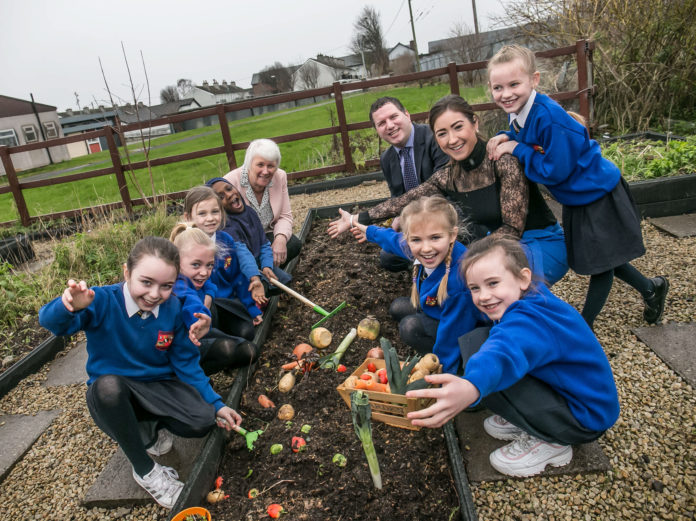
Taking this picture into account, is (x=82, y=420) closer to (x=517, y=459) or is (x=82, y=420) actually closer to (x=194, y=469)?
(x=194, y=469)

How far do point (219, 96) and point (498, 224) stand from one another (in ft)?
236

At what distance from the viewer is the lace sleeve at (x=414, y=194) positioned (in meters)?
2.90

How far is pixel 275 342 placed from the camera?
2.94 m

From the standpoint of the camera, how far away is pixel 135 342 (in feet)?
6.53

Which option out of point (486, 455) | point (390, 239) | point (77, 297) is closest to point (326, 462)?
point (486, 455)

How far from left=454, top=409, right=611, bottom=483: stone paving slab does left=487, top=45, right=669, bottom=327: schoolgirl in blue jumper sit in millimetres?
920

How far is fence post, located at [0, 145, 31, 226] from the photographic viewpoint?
768 centimetres

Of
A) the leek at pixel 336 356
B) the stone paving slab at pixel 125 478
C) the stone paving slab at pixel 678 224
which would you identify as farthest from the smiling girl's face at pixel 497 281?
the stone paving slab at pixel 678 224

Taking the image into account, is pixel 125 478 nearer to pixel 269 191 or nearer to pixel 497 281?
pixel 497 281

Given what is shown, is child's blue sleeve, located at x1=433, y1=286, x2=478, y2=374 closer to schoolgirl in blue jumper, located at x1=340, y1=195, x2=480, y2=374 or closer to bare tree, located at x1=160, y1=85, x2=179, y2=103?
schoolgirl in blue jumper, located at x1=340, y1=195, x2=480, y2=374

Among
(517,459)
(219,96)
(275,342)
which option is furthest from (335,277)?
(219,96)

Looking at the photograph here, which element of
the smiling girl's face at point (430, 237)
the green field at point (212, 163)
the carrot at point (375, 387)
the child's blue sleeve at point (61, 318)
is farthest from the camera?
the green field at point (212, 163)

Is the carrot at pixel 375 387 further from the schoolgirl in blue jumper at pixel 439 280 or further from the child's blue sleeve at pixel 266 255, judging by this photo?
the child's blue sleeve at pixel 266 255

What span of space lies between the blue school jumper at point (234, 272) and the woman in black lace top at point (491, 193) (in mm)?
1488
